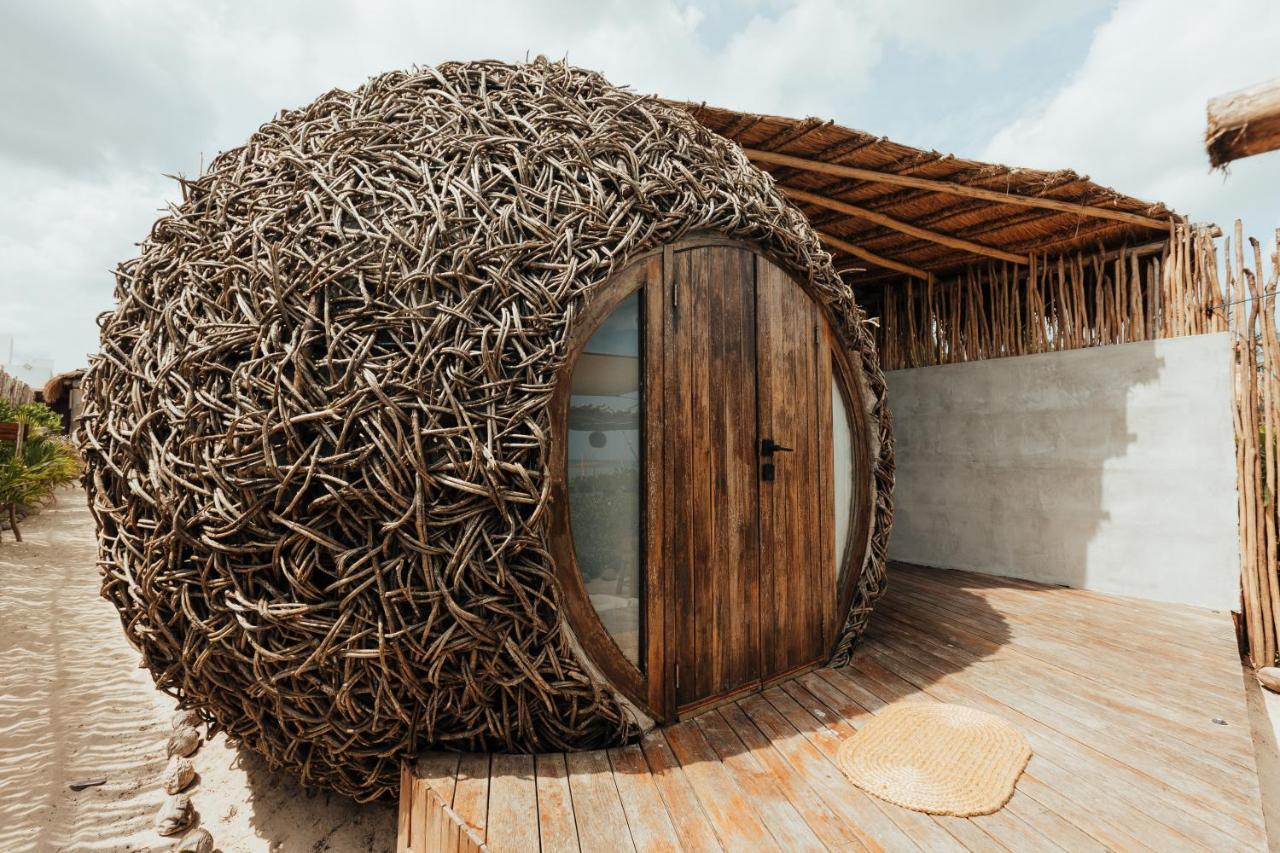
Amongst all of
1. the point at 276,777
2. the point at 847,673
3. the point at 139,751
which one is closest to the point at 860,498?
the point at 847,673

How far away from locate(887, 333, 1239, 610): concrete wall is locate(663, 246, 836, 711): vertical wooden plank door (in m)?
3.11

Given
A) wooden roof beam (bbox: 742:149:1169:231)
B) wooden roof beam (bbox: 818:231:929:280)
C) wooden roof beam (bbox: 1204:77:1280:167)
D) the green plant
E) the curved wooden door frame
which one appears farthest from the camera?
the green plant

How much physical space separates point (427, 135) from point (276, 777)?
288 centimetres

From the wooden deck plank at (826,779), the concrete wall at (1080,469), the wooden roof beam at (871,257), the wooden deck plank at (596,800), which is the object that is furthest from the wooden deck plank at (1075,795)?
the wooden roof beam at (871,257)

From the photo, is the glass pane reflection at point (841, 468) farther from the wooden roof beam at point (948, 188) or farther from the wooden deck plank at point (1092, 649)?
the wooden roof beam at point (948, 188)

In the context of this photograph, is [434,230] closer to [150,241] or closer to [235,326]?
[235,326]

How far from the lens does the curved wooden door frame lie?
1.98 metres

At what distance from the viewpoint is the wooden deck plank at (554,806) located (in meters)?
1.64

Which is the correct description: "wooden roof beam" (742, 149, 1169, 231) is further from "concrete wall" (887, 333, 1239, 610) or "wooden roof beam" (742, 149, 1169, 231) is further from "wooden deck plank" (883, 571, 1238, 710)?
"wooden deck plank" (883, 571, 1238, 710)

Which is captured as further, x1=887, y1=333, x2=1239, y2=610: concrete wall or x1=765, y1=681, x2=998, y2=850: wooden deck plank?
x1=887, y1=333, x2=1239, y2=610: concrete wall

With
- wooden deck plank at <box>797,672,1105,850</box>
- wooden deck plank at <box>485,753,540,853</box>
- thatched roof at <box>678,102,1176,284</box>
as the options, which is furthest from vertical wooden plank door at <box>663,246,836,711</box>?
thatched roof at <box>678,102,1176,284</box>

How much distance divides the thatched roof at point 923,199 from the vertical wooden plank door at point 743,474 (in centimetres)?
133

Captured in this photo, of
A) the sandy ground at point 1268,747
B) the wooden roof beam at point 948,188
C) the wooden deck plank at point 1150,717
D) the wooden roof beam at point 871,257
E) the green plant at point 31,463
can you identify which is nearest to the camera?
the wooden deck plank at point 1150,717

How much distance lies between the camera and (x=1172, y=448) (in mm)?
4273
